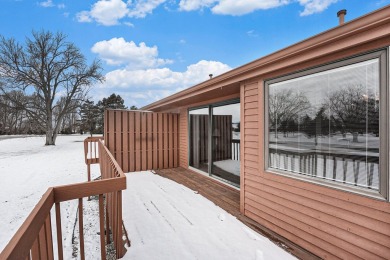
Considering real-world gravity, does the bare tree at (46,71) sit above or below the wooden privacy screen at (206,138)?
above

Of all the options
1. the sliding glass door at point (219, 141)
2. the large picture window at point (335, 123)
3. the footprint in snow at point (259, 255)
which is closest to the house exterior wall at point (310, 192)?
the large picture window at point (335, 123)

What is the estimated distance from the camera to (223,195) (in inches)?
158

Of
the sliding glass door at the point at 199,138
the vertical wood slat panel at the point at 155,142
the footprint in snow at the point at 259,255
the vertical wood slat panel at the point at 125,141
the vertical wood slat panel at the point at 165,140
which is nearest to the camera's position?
the footprint in snow at the point at 259,255

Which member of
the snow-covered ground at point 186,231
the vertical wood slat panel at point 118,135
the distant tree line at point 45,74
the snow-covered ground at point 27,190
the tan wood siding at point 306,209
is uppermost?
the distant tree line at point 45,74

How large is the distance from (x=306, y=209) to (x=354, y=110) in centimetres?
120

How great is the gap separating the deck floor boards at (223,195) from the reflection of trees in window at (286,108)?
1359 mm

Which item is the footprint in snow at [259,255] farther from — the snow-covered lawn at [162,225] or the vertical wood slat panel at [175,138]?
the vertical wood slat panel at [175,138]

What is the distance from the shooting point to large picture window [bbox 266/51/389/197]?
1.70 meters

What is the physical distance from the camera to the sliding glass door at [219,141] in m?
4.51

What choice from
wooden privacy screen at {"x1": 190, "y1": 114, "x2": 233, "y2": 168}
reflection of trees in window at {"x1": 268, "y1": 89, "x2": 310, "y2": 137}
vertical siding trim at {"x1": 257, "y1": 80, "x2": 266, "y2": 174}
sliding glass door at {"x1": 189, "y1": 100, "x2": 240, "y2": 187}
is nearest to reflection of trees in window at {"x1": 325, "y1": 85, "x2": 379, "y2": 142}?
reflection of trees in window at {"x1": 268, "y1": 89, "x2": 310, "y2": 137}

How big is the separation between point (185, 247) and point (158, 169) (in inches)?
174

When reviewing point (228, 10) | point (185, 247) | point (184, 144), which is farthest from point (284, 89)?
point (228, 10)

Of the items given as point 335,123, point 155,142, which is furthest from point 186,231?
point 155,142

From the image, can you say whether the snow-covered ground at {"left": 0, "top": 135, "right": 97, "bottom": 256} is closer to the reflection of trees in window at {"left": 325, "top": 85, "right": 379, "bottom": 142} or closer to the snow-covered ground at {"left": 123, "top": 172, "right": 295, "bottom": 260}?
the snow-covered ground at {"left": 123, "top": 172, "right": 295, "bottom": 260}
